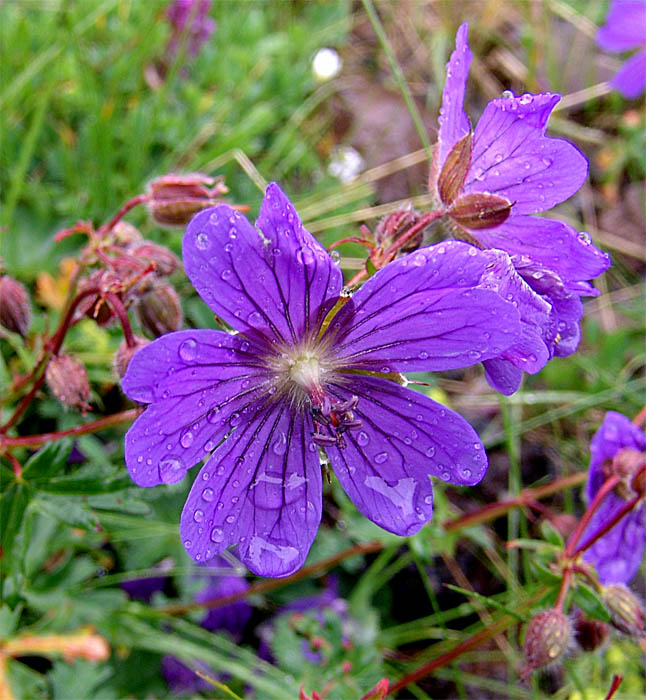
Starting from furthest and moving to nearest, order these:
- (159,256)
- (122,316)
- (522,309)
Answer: (159,256)
(122,316)
(522,309)

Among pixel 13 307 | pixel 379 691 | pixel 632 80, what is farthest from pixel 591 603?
pixel 632 80

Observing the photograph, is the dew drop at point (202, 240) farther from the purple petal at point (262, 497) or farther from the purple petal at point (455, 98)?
the purple petal at point (455, 98)

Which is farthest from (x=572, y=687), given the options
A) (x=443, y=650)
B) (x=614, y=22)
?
(x=614, y=22)

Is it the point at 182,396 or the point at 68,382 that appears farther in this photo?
the point at 68,382

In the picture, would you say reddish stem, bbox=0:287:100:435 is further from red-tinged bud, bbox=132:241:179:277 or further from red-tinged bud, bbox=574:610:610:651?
red-tinged bud, bbox=574:610:610:651

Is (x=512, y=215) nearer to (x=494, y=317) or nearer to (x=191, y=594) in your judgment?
(x=494, y=317)

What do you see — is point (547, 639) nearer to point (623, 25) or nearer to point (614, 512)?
point (614, 512)

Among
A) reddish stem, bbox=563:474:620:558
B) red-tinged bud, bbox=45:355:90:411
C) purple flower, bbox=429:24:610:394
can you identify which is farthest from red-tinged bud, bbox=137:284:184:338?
reddish stem, bbox=563:474:620:558
